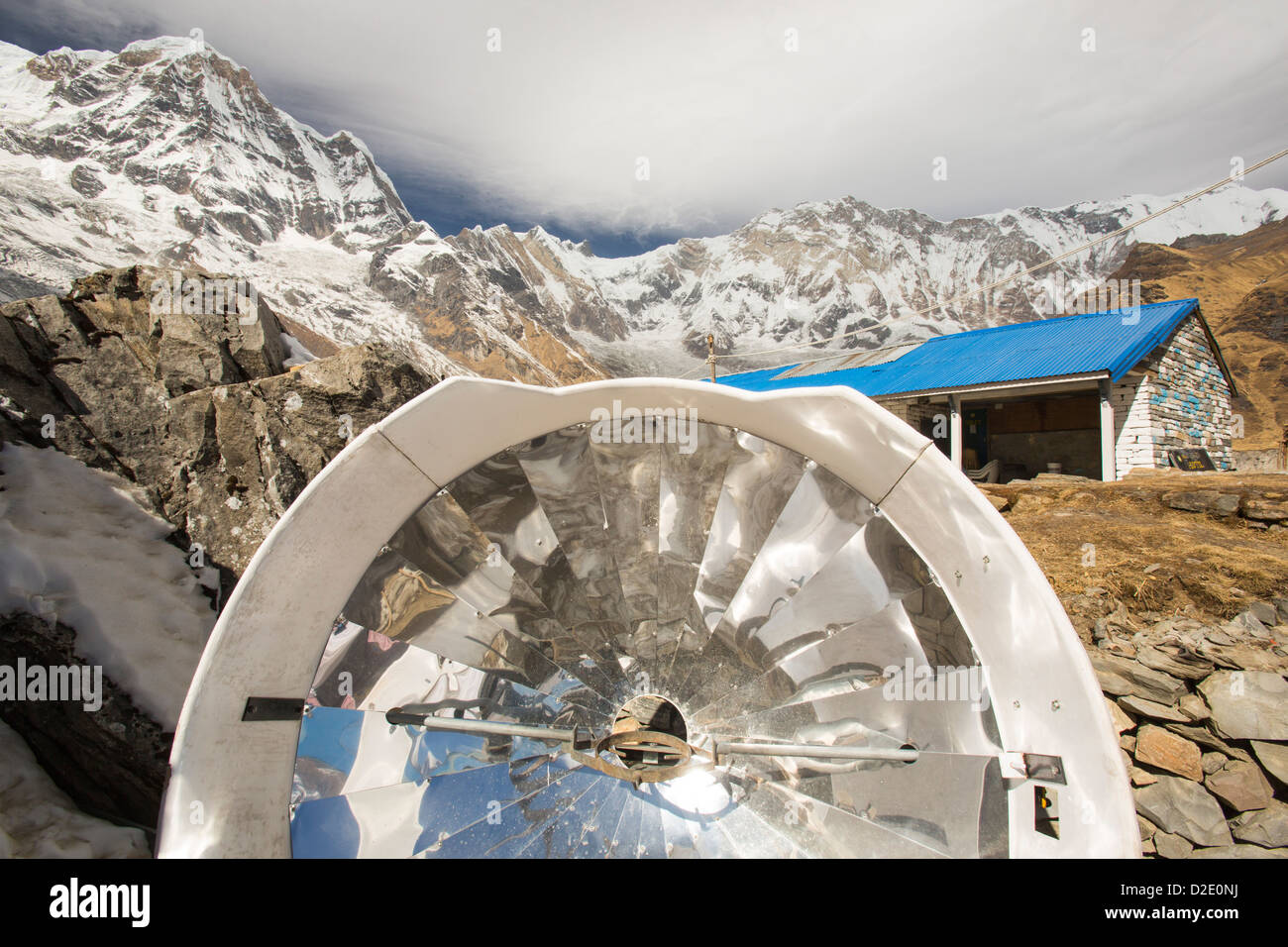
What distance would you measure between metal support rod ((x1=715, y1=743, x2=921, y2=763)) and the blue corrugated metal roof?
12.1 meters

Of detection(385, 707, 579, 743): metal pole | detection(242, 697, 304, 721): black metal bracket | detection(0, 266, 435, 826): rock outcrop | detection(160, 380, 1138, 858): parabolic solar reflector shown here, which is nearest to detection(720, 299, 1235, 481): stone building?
detection(0, 266, 435, 826): rock outcrop

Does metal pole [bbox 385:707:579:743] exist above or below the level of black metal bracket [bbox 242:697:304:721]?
below

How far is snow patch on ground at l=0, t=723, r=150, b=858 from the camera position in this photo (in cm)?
316

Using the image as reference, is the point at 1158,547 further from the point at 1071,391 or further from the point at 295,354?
the point at 1071,391

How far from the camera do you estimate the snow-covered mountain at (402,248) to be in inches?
3273

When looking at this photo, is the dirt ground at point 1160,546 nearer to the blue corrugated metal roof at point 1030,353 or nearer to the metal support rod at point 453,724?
the blue corrugated metal roof at point 1030,353

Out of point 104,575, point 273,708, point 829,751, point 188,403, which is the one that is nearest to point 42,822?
point 104,575

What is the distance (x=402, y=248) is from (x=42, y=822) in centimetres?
12305

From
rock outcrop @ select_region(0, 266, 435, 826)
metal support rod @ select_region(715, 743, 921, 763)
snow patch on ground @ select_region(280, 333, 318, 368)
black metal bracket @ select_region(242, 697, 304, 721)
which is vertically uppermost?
snow patch on ground @ select_region(280, 333, 318, 368)

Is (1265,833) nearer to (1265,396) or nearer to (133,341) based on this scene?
(133,341)

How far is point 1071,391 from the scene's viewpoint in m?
18.2

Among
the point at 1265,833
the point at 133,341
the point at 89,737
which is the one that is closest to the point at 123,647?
the point at 89,737

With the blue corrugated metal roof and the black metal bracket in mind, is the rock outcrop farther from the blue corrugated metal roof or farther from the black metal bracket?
the blue corrugated metal roof
